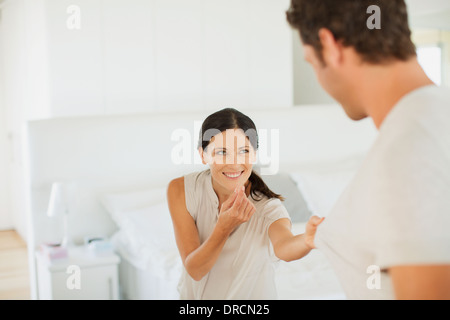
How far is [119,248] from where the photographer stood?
45.8 inches

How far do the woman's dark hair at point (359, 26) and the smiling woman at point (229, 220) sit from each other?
0.15 metres

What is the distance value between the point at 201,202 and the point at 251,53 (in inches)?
15.0

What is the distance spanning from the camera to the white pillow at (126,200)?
100 cm

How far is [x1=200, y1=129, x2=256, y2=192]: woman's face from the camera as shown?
24.1 inches

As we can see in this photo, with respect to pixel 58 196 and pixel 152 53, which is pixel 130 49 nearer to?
pixel 152 53

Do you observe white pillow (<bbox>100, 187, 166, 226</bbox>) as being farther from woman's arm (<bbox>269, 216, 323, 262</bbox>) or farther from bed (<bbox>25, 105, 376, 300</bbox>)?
woman's arm (<bbox>269, 216, 323, 262</bbox>)

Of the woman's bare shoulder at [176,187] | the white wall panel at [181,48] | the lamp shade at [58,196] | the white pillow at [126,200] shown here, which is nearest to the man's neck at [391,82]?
the woman's bare shoulder at [176,187]

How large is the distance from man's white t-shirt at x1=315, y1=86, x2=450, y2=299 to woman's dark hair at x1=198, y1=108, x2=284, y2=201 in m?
0.15

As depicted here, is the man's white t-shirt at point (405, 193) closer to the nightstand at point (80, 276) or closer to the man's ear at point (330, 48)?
the man's ear at point (330, 48)

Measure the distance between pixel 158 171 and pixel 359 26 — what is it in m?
0.50

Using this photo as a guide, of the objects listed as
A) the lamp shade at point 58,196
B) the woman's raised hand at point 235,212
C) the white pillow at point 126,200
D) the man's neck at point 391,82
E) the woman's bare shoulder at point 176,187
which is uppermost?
the man's neck at point 391,82

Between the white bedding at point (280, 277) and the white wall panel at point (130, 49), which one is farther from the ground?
the white wall panel at point (130, 49)
